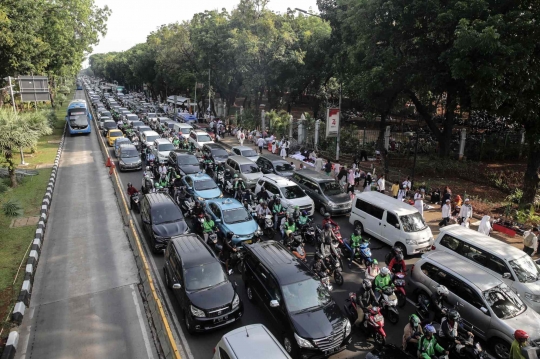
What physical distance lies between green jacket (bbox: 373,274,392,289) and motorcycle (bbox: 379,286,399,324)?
0.10 metres

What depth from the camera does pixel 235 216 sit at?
46.9 ft

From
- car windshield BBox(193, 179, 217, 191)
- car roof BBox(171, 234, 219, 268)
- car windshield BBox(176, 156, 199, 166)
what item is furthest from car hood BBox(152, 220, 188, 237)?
car windshield BBox(176, 156, 199, 166)

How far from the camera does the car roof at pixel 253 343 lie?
21.8 feet

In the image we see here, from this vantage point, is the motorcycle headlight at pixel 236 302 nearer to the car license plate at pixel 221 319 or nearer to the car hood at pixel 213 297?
the car hood at pixel 213 297

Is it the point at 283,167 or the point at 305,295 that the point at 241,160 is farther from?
the point at 305,295

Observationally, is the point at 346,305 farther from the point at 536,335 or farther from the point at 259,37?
the point at 259,37

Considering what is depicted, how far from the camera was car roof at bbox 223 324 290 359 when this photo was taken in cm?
664

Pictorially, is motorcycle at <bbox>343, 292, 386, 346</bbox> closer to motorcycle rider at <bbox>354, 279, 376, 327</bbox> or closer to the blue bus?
motorcycle rider at <bbox>354, 279, 376, 327</bbox>

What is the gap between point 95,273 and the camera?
40.4 ft

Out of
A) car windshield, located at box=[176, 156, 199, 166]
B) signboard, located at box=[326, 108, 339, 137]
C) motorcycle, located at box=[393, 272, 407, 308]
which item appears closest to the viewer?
motorcycle, located at box=[393, 272, 407, 308]

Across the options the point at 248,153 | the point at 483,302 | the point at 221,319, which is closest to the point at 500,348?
the point at 483,302

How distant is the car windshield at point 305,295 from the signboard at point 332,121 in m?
16.5

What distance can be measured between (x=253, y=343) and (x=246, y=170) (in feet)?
49.3

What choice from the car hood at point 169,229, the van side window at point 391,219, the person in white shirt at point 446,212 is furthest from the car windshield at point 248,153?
the van side window at point 391,219
